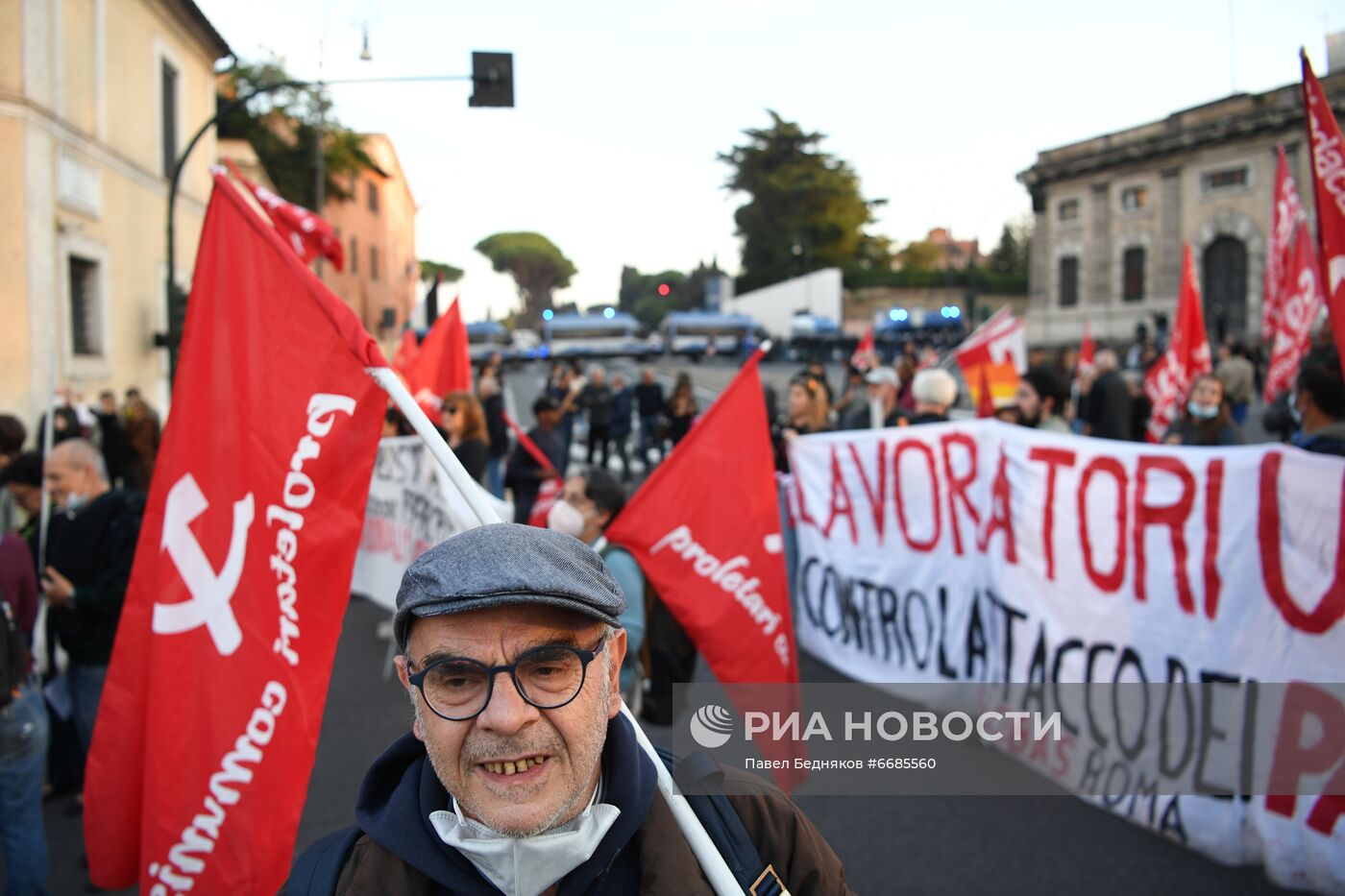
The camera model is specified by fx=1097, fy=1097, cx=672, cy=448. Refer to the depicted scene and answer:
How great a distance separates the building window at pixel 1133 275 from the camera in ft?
144

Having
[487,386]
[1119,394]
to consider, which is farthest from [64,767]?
[1119,394]

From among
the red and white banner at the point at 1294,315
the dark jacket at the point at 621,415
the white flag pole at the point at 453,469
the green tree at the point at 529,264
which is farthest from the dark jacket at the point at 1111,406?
the green tree at the point at 529,264

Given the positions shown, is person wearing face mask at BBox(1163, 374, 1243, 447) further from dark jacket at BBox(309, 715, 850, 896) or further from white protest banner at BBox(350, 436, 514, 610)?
dark jacket at BBox(309, 715, 850, 896)

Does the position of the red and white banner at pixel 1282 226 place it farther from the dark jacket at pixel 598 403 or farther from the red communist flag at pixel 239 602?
the dark jacket at pixel 598 403

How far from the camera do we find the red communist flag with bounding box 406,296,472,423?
7.46m

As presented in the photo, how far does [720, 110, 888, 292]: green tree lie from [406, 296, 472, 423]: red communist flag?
6006 centimetres

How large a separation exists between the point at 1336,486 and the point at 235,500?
11.6 feet

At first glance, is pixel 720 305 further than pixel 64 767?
Yes

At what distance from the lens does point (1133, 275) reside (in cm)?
4416

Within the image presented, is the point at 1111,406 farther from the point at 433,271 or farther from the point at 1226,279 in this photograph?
the point at 433,271

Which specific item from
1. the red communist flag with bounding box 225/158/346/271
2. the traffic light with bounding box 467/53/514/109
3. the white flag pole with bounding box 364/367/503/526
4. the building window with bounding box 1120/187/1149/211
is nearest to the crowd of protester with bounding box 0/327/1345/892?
the white flag pole with bounding box 364/367/503/526

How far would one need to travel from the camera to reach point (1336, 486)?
3.77 metres

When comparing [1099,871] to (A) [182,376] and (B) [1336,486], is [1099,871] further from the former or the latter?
(A) [182,376]

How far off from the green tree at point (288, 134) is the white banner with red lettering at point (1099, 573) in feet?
98.1
